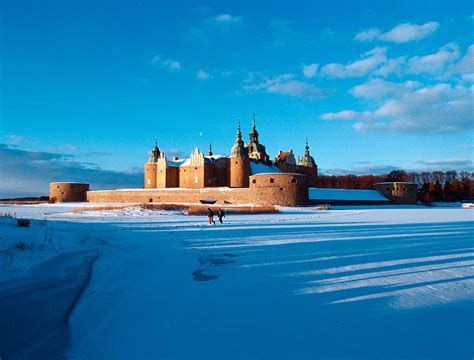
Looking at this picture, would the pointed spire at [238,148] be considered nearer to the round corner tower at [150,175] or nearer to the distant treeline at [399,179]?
the round corner tower at [150,175]

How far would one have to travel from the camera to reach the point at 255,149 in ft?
167

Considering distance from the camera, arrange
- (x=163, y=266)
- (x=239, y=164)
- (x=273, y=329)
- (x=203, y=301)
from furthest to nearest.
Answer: (x=239, y=164) → (x=163, y=266) → (x=203, y=301) → (x=273, y=329)

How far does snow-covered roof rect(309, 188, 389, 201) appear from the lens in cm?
4134

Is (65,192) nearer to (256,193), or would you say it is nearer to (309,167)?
(256,193)

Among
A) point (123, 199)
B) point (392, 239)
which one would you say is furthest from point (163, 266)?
point (123, 199)

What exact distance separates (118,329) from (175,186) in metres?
41.3

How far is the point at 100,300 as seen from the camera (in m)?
4.95

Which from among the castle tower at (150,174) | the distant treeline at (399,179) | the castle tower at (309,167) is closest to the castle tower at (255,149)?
the castle tower at (309,167)

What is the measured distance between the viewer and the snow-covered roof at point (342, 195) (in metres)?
41.3

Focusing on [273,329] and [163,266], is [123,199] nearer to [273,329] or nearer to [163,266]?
[163,266]

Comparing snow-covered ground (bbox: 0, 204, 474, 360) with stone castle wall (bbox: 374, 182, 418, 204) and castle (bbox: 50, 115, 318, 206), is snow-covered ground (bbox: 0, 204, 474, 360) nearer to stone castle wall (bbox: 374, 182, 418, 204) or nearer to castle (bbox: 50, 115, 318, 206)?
castle (bbox: 50, 115, 318, 206)

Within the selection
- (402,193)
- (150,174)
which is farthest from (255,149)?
(402,193)

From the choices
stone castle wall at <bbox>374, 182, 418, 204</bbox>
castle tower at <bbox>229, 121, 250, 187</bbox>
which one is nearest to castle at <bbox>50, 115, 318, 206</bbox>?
castle tower at <bbox>229, 121, 250, 187</bbox>

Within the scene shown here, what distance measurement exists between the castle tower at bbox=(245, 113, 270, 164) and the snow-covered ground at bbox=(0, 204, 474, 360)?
41.8 metres
